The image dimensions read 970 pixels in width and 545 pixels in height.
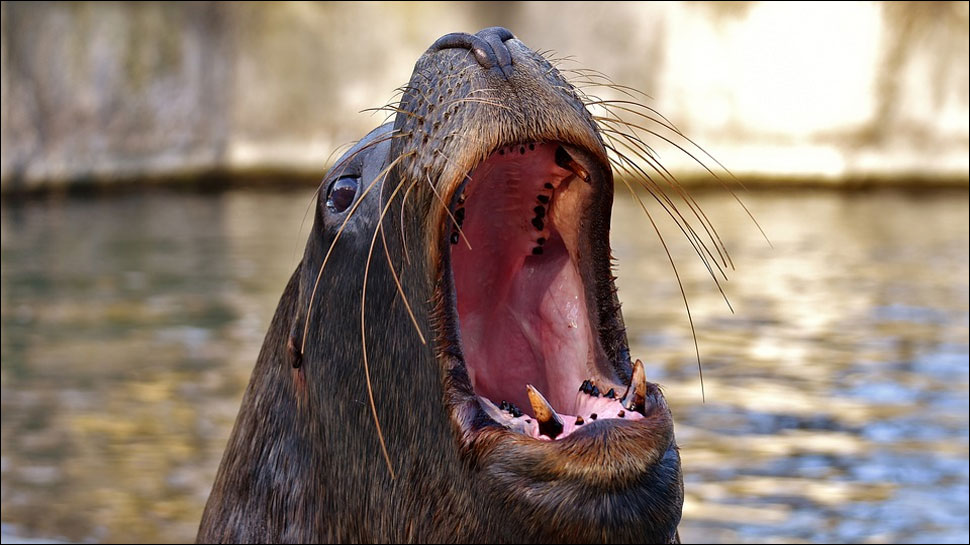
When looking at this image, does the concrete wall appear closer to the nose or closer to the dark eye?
the dark eye

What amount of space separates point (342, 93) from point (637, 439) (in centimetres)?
1249

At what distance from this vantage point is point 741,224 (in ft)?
38.0

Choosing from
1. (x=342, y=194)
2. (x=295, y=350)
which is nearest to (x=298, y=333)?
(x=295, y=350)

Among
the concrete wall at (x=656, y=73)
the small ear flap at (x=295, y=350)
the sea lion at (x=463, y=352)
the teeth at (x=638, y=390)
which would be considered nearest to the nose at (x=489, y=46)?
the sea lion at (x=463, y=352)

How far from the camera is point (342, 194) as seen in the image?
2.52 meters

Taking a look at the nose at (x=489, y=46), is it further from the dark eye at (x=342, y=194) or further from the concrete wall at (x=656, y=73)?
the concrete wall at (x=656, y=73)

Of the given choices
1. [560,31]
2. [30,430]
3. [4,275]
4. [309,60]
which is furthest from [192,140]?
[30,430]

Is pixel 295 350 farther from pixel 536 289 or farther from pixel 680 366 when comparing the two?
pixel 680 366

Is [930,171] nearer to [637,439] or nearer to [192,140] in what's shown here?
[192,140]

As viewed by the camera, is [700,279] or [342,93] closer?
[700,279]

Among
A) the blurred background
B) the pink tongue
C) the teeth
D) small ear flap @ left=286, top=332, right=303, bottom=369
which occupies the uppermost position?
the blurred background

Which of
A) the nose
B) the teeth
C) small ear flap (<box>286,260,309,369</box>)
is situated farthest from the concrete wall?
the teeth

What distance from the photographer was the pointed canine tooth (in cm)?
200

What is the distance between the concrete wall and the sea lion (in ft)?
36.5
